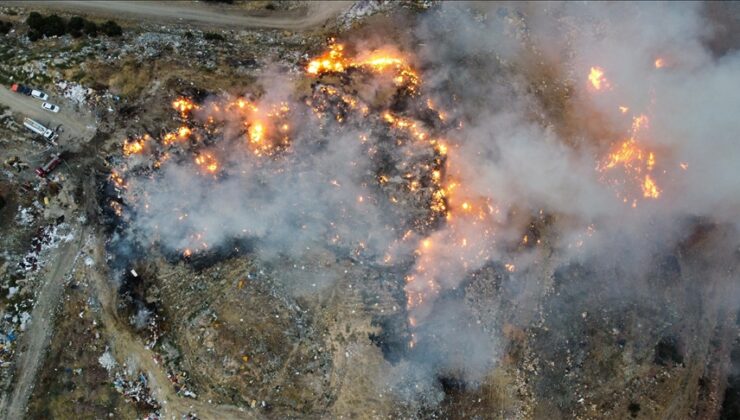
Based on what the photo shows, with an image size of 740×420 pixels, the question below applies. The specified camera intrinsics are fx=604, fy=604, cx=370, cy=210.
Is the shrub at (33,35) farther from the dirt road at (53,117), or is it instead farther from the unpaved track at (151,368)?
the unpaved track at (151,368)

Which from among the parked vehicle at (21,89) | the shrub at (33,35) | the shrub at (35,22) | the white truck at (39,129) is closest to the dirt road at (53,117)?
the parked vehicle at (21,89)

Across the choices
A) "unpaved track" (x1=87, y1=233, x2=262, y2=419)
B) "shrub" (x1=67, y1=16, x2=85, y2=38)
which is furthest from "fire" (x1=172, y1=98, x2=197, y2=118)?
"unpaved track" (x1=87, y1=233, x2=262, y2=419)

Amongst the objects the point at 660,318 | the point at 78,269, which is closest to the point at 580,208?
the point at 660,318

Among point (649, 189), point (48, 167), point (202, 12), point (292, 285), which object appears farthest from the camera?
point (202, 12)

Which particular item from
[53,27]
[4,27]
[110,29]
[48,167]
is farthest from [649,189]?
[4,27]

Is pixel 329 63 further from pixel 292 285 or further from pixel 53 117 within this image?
pixel 53 117

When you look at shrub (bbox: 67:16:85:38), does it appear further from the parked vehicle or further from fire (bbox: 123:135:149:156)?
fire (bbox: 123:135:149:156)

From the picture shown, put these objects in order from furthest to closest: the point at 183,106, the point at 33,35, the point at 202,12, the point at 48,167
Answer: the point at 202,12
the point at 33,35
the point at 183,106
the point at 48,167

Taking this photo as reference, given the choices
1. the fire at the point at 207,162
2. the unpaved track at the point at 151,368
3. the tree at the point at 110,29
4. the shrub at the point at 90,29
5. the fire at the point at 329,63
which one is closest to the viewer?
the unpaved track at the point at 151,368
